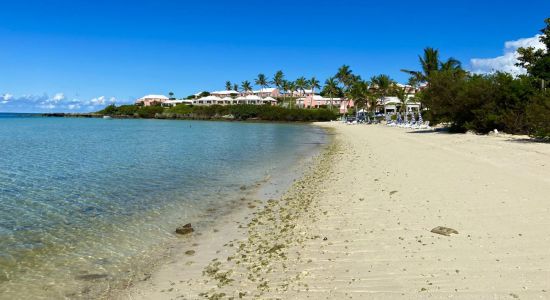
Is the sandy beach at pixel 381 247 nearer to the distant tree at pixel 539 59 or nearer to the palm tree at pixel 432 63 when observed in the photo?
the distant tree at pixel 539 59

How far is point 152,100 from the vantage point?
188 meters

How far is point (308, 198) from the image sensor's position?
41.2 feet

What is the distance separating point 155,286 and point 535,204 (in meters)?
8.65

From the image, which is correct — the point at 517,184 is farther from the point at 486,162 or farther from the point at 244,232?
the point at 244,232

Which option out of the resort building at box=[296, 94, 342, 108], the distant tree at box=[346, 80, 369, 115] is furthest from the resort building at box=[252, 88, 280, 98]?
the distant tree at box=[346, 80, 369, 115]

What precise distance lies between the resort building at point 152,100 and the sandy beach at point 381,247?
593 feet

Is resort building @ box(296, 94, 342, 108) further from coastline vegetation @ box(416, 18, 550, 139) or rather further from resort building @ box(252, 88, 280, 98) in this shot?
coastline vegetation @ box(416, 18, 550, 139)

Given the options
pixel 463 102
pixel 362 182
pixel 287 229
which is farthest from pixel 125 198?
pixel 463 102

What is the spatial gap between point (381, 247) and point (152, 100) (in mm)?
192662

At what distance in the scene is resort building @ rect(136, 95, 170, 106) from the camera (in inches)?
7226

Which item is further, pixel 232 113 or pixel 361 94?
pixel 232 113

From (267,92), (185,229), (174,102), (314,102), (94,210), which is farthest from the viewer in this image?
(174,102)

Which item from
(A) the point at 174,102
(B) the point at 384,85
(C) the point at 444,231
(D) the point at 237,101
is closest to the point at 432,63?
(B) the point at 384,85

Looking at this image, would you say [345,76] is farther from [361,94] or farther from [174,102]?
[174,102]
